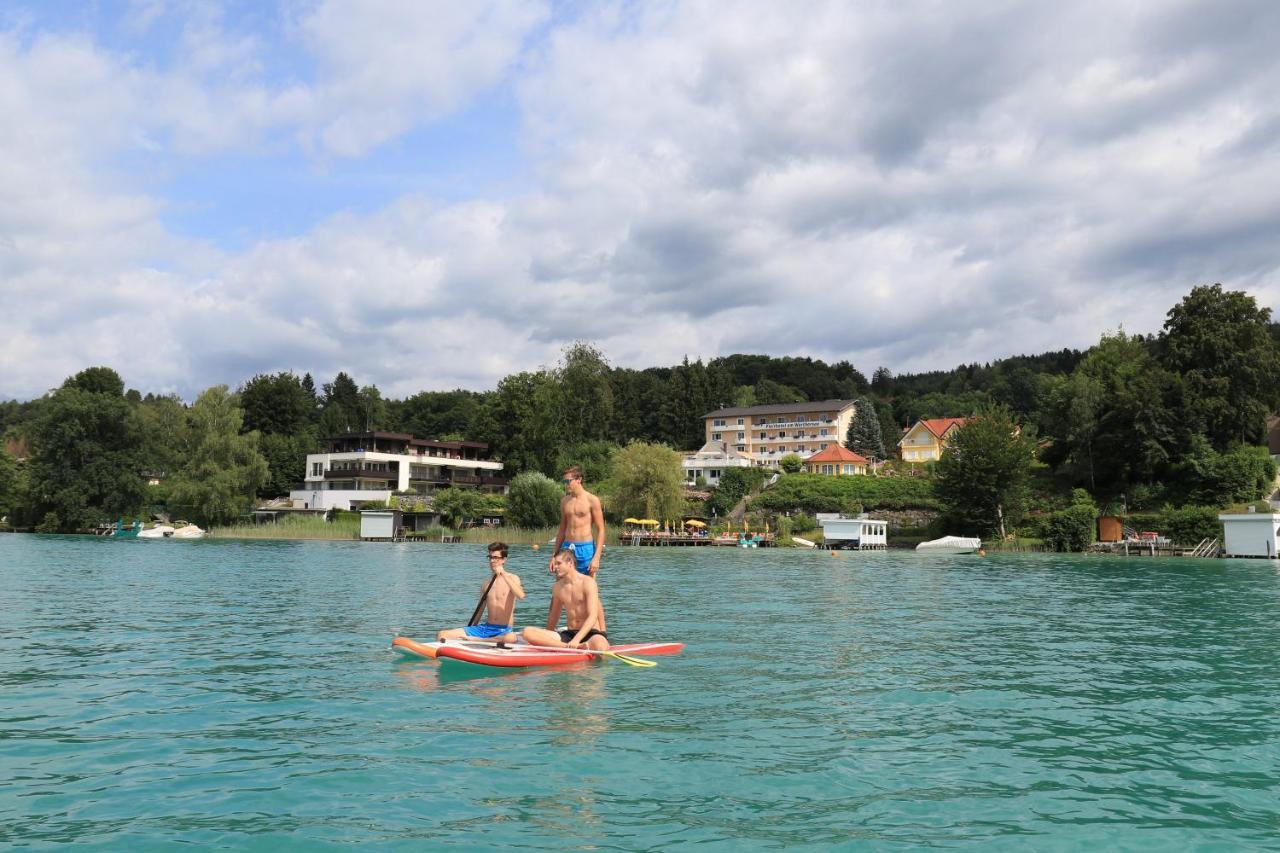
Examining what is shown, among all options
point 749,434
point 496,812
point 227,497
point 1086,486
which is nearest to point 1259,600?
point 496,812

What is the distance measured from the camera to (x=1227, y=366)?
70.0 m

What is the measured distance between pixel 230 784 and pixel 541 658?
634 cm

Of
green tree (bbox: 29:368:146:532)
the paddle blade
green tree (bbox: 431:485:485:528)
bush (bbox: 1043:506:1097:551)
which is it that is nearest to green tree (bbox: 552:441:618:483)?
green tree (bbox: 431:485:485:528)

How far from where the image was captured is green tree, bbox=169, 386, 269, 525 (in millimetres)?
76125

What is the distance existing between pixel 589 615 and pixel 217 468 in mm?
71488

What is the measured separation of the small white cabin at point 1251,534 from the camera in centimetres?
5212

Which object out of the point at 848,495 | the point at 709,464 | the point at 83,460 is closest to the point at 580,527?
the point at 848,495

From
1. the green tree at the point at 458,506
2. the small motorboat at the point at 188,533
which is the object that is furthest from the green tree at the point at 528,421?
the small motorboat at the point at 188,533

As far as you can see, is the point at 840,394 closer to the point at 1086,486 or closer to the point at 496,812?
the point at 1086,486

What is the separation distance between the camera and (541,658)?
14.0 meters

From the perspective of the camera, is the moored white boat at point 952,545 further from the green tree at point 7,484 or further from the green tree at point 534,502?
the green tree at point 7,484

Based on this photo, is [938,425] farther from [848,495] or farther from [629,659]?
A: [629,659]

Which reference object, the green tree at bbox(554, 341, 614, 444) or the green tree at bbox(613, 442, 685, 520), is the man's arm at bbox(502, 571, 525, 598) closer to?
the green tree at bbox(613, 442, 685, 520)

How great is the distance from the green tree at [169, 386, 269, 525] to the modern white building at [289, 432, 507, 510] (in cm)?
1761
